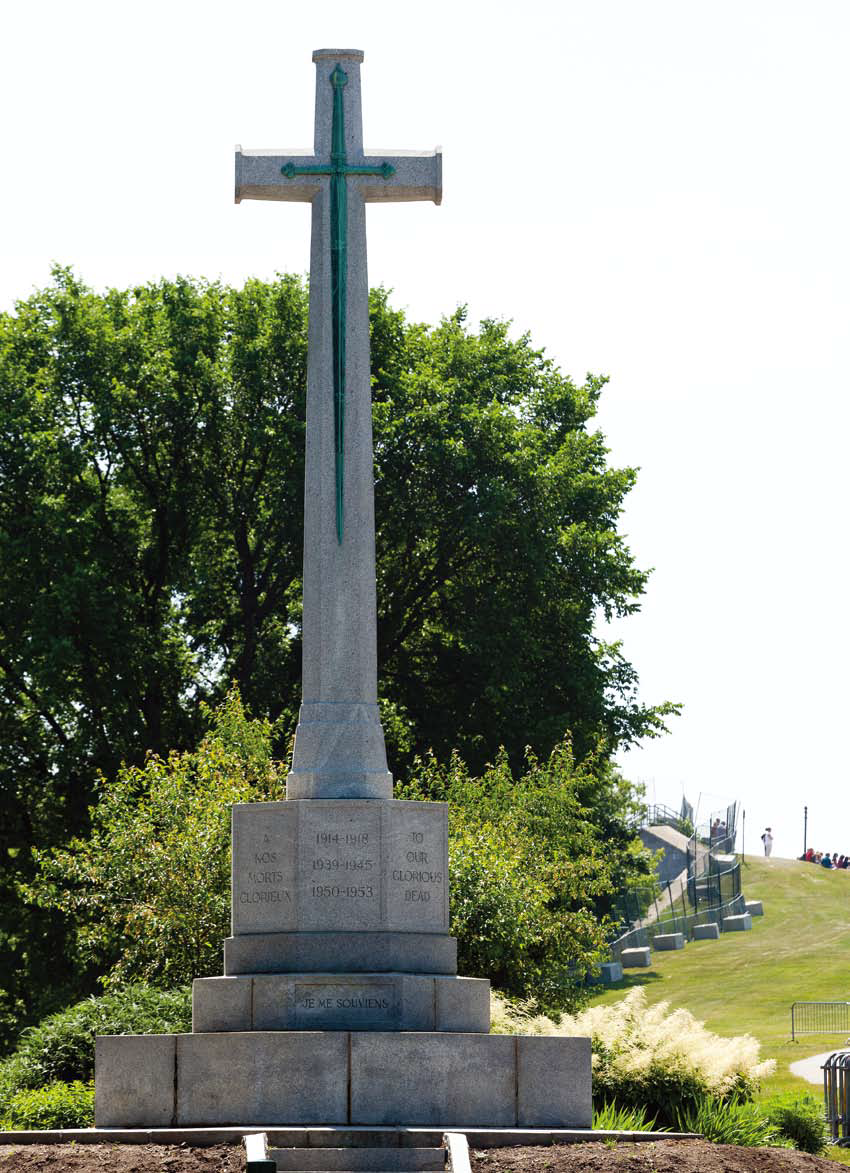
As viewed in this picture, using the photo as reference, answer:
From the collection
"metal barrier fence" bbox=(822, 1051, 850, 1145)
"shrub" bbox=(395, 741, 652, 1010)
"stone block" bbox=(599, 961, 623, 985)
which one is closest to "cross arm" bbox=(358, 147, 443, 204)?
"shrub" bbox=(395, 741, 652, 1010)

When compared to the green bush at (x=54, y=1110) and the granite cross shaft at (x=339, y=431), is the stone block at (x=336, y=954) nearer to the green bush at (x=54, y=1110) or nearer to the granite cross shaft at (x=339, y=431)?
the granite cross shaft at (x=339, y=431)

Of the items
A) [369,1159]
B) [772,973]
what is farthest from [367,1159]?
[772,973]

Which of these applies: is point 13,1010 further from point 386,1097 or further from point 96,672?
point 386,1097

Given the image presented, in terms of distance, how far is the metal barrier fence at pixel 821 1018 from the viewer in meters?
35.2

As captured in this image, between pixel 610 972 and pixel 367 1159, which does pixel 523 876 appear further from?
Answer: pixel 610 972

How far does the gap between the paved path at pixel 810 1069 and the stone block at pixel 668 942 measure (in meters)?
24.9

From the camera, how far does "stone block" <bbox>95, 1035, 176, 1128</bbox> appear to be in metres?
12.6

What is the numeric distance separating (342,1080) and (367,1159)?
849mm

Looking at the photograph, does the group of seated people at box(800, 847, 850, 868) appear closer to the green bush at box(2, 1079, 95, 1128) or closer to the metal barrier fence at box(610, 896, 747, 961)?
the metal barrier fence at box(610, 896, 747, 961)

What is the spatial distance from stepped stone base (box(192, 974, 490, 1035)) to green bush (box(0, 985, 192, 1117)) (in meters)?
1.91

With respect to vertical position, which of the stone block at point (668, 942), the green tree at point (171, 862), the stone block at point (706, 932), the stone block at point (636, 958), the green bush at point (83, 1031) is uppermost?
the stone block at point (706, 932)

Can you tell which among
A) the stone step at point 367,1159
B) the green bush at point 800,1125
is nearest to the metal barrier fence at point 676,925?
the green bush at point 800,1125

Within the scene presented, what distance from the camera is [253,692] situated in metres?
32.5

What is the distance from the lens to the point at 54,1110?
13836 mm
